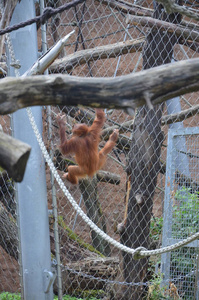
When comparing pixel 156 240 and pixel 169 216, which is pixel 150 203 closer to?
pixel 169 216

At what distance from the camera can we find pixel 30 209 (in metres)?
3.03

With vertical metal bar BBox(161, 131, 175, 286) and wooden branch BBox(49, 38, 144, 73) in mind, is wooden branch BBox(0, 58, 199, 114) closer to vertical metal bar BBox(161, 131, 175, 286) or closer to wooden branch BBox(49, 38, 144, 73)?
vertical metal bar BBox(161, 131, 175, 286)

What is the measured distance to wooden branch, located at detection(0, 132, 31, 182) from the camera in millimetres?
1287

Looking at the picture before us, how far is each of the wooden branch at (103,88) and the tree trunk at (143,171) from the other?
2.34 m

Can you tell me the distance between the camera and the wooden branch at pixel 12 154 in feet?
4.22

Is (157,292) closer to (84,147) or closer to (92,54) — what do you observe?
(84,147)

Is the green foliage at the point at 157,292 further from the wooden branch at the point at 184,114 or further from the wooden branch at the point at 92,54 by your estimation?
the wooden branch at the point at 92,54

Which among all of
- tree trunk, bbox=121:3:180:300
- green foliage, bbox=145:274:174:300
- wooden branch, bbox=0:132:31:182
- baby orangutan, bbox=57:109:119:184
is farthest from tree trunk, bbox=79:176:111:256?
wooden branch, bbox=0:132:31:182

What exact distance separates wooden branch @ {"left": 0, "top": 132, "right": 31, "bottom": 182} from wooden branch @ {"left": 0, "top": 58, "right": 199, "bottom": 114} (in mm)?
208

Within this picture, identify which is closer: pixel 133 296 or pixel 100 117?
pixel 133 296

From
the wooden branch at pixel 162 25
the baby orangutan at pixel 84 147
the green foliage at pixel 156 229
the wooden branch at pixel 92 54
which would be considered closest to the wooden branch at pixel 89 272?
the green foliage at pixel 156 229

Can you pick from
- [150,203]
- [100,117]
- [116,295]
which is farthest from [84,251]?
[100,117]

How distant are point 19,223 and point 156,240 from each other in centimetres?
198

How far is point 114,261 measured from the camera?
4.20m
